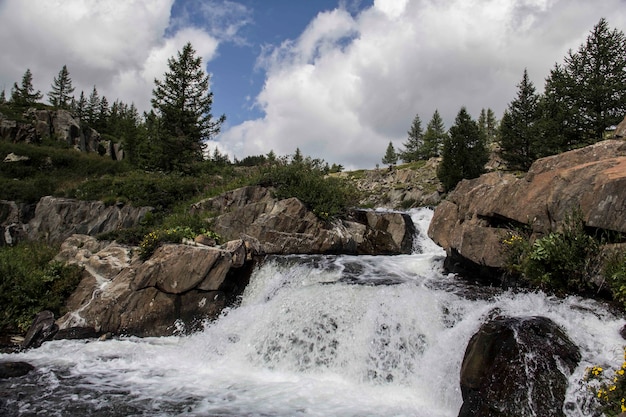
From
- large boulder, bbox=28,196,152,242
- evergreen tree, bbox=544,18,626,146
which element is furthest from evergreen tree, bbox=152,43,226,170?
evergreen tree, bbox=544,18,626,146

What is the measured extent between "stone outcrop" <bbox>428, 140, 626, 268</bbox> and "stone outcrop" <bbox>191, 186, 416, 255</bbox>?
672 cm

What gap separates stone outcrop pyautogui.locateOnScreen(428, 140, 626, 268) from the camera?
777 centimetres

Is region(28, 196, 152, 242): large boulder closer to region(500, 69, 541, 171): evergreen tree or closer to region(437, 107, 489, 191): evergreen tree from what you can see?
region(437, 107, 489, 191): evergreen tree

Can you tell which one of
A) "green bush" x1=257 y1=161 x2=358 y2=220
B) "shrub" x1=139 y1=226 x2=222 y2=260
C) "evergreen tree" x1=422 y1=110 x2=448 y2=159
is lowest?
"shrub" x1=139 y1=226 x2=222 y2=260

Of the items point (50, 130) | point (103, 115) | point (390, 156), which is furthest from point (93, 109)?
point (390, 156)

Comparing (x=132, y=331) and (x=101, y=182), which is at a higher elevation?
(x=101, y=182)

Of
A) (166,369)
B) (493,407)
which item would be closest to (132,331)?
(166,369)

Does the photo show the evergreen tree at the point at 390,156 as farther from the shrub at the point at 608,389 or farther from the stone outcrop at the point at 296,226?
the shrub at the point at 608,389

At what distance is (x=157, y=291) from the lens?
12.7 metres

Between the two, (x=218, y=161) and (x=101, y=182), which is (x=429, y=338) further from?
(x=218, y=161)

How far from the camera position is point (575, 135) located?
1262 inches

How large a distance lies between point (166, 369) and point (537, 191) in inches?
421

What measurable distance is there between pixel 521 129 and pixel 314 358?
136 ft

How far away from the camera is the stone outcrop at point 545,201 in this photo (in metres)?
7.77
